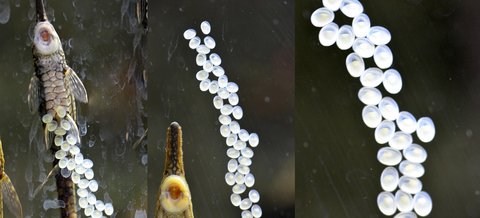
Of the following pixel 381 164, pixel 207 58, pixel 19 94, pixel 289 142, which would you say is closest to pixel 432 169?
pixel 381 164

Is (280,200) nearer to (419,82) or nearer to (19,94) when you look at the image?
(419,82)

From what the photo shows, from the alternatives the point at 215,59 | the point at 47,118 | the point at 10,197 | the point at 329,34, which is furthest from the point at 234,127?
the point at 10,197

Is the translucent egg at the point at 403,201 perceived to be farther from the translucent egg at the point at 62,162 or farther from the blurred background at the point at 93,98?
the translucent egg at the point at 62,162

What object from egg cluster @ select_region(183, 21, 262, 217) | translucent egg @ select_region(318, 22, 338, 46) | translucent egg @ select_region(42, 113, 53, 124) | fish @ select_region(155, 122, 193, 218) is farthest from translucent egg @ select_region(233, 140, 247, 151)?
translucent egg @ select_region(42, 113, 53, 124)

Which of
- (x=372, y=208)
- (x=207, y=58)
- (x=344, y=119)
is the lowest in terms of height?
(x=372, y=208)

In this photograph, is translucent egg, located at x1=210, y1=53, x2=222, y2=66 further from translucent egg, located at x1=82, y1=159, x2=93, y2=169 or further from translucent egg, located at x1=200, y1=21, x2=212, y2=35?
translucent egg, located at x1=82, y1=159, x2=93, y2=169

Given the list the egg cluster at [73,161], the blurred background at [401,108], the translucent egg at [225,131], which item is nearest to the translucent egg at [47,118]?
the egg cluster at [73,161]

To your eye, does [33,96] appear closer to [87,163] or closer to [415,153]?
[87,163]
